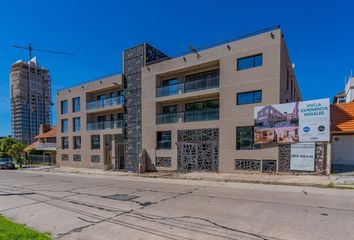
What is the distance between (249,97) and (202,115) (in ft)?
14.6

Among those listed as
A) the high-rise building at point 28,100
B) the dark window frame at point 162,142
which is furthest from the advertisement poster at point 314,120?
the high-rise building at point 28,100

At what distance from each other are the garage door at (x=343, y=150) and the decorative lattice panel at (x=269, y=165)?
5.57 meters

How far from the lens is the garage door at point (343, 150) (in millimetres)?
18166

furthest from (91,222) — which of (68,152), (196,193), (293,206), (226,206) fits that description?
(68,152)

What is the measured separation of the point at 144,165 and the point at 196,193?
13.3 metres

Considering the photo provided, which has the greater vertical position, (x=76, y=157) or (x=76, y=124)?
(x=76, y=124)

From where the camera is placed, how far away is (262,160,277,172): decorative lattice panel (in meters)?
17.0

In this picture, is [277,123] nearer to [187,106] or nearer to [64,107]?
[187,106]

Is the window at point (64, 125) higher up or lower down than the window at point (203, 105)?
lower down

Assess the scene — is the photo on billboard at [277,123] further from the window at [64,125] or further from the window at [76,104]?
the window at [64,125]

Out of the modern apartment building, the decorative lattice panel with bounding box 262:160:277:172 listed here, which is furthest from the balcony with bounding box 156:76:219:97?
the decorative lattice panel with bounding box 262:160:277:172

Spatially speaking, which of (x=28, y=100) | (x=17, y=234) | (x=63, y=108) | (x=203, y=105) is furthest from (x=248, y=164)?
(x=28, y=100)

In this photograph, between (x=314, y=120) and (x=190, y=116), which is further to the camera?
(x=190, y=116)

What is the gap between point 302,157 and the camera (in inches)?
631
